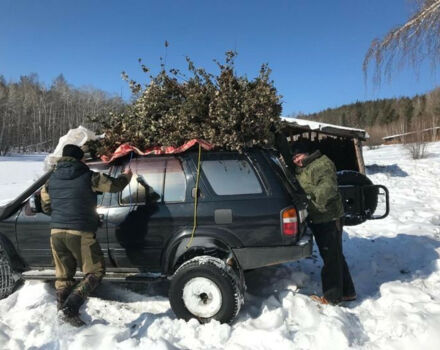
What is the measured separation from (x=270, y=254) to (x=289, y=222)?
0.37m

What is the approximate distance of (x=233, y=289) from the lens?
3.27m

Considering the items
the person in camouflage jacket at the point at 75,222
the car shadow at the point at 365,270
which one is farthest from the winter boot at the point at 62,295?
the car shadow at the point at 365,270

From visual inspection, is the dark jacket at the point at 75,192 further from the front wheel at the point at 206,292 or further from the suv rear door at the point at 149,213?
the front wheel at the point at 206,292

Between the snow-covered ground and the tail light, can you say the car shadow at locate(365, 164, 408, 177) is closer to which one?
the snow-covered ground

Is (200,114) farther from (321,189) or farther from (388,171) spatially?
(388,171)

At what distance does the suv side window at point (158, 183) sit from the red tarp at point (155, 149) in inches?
3.8

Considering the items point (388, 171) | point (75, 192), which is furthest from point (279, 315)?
point (388, 171)

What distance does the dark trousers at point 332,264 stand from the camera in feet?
12.3

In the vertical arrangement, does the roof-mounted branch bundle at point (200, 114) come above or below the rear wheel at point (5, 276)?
above

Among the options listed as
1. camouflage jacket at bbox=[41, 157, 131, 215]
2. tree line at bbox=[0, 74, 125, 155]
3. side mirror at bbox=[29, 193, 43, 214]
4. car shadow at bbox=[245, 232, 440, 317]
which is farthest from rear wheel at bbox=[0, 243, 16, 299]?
tree line at bbox=[0, 74, 125, 155]

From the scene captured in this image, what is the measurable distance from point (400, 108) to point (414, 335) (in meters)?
79.4

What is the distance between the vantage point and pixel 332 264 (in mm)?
3854

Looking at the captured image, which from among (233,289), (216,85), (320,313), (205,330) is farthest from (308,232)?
(216,85)

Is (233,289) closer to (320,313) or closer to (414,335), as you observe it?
(320,313)
